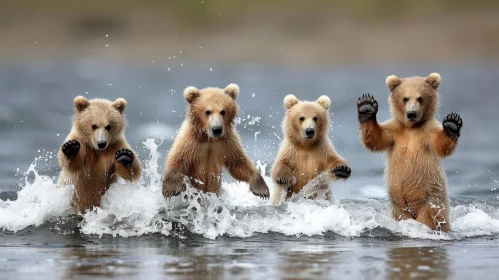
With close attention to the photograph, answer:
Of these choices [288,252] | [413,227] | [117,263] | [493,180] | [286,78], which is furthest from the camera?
[286,78]

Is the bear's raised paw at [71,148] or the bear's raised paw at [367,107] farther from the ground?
the bear's raised paw at [367,107]

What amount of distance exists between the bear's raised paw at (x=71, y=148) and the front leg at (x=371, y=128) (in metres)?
2.71

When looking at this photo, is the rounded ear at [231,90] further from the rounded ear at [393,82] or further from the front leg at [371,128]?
the rounded ear at [393,82]

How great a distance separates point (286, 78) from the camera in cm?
3547

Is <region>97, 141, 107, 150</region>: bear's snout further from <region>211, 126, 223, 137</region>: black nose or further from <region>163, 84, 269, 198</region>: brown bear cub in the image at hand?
<region>211, 126, 223, 137</region>: black nose

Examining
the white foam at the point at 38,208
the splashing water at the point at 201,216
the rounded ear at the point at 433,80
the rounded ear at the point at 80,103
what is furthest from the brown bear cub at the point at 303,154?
the white foam at the point at 38,208

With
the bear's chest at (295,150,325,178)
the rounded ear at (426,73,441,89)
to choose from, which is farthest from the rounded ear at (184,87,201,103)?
the rounded ear at (426,73,441,89)

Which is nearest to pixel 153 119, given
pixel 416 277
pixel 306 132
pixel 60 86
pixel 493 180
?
pixel 60 86

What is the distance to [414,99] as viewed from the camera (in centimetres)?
1205

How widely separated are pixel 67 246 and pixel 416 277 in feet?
11.1

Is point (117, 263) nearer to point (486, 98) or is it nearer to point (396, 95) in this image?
point (396, 95)

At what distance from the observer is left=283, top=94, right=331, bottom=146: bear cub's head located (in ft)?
41.1

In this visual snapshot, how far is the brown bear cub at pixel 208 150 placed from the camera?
12016 millimetres

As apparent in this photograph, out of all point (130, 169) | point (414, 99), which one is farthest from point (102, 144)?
point (414, 99)
